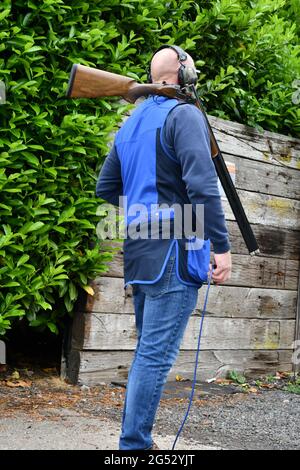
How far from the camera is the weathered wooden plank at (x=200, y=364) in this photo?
5121mm

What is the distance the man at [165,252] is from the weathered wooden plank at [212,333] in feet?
6.07

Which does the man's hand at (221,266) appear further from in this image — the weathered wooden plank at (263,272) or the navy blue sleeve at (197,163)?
the weathered wooden plank at (263,272)

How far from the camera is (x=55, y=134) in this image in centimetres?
462

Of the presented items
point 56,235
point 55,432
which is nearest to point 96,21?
Result: point 56,235

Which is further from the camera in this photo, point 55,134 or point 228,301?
point 228,301

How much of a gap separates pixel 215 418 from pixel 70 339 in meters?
1.22

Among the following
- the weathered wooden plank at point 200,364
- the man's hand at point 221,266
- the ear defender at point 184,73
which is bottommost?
the weathered wooden plank at point 200,364

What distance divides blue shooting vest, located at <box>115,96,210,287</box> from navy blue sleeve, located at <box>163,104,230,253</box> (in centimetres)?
7

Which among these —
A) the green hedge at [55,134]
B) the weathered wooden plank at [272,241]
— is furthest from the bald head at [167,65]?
the weathered wooden plank at [272,241]

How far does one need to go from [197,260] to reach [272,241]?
10.9 ft

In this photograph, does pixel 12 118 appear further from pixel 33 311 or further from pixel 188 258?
pixel 188 258

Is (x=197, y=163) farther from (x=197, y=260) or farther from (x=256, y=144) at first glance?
(x=256, y=144)

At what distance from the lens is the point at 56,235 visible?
4832 millimetres

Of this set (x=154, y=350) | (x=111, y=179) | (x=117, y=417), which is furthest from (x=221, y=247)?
(x=117, y=417)
